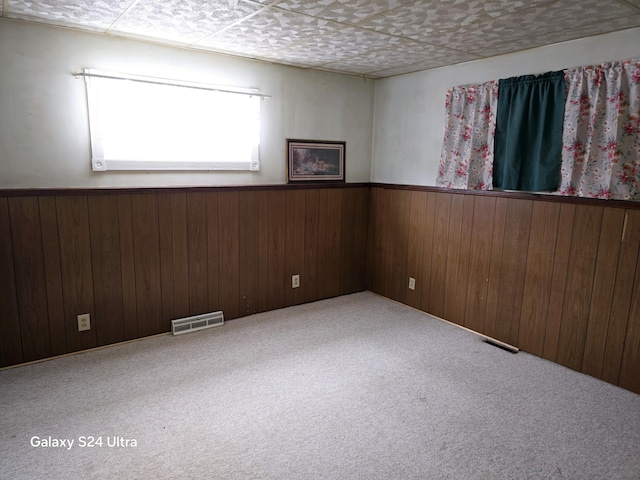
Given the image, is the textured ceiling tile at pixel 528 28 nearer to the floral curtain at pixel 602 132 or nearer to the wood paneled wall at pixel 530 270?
the floral curtain at pixel 602 132

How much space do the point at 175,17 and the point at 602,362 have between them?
3.60 metres

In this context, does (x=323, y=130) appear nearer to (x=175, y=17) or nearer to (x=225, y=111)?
(x=225, y=111)

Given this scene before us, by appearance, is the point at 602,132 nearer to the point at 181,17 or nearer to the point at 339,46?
the point at 339,46

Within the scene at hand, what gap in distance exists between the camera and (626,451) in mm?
2223

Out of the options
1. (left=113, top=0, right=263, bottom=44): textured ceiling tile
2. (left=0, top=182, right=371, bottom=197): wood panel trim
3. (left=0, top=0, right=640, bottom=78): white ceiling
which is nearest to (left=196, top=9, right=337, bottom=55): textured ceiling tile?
(left=0, top=0, right=640, bottom=78): white ceiling

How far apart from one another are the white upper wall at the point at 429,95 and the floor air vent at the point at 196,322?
2.24 m

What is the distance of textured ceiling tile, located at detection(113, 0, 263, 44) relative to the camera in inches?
96.1

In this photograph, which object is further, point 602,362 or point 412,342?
point 412,342

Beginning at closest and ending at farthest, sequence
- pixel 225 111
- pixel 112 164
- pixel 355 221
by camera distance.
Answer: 1. pixel 112 164
2. pixel 225 111
3. pixel 355 221

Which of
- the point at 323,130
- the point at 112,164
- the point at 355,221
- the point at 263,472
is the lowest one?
the point at 263,472

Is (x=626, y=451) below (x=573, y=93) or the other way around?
below

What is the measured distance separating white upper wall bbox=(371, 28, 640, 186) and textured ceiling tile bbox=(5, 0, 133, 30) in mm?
2647

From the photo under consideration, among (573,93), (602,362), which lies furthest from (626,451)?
(573,93)

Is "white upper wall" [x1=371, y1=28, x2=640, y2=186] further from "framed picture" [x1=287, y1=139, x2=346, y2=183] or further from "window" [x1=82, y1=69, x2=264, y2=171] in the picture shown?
"window" [x1=82, y1=69, x2=264, y2=171]
